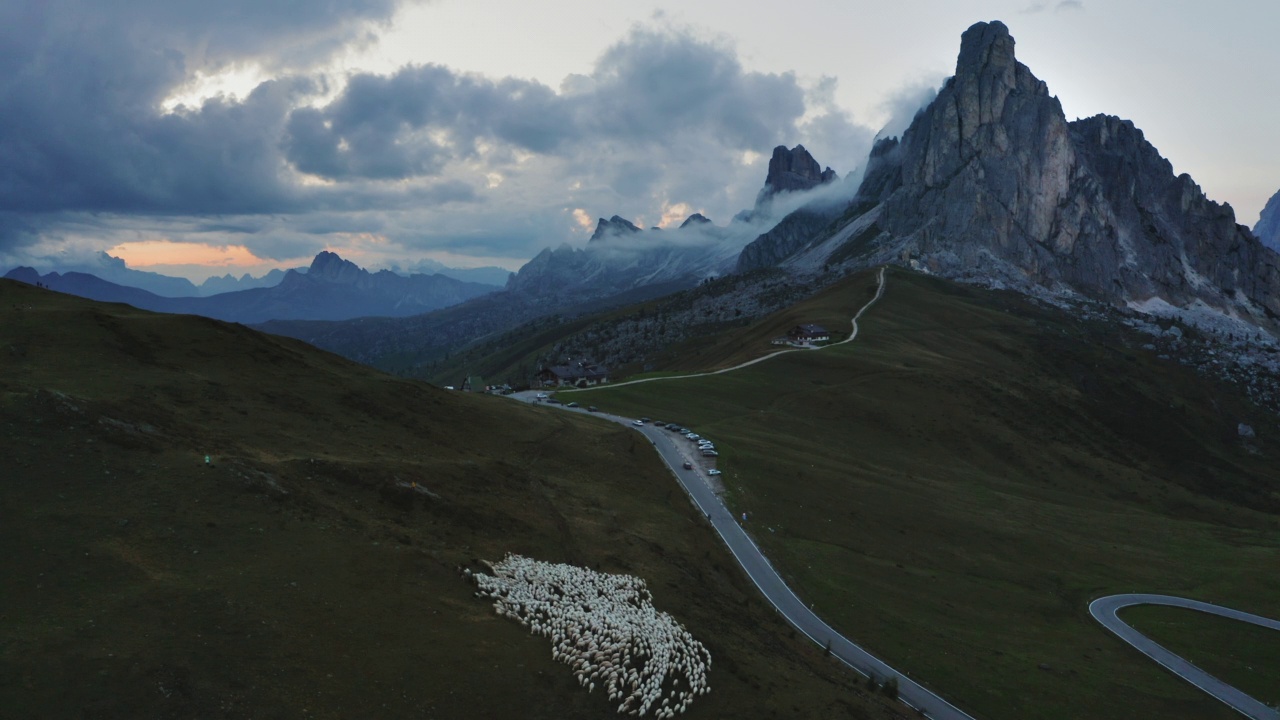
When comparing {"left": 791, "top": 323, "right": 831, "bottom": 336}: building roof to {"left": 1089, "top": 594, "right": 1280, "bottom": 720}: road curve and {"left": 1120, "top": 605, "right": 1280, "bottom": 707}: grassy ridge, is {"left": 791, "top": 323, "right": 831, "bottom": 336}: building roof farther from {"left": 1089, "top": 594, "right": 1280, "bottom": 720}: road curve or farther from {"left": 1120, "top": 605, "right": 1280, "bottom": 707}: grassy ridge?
{"left": 1120, "top": 605, "right": 1280, "bottom": 707}: grassy ridge

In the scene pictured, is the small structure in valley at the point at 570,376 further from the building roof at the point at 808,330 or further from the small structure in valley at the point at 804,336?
the building roof at the point at 808,330

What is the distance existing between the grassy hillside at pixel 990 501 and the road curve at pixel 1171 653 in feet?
5.08

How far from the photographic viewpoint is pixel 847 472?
93625 mm

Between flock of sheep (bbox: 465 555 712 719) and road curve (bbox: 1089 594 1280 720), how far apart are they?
45607mm

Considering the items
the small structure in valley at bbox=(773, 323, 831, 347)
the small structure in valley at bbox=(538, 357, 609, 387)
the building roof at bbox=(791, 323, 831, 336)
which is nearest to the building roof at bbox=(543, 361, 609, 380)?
the small structure in valley at bbox=(538, 357, 609, 387)

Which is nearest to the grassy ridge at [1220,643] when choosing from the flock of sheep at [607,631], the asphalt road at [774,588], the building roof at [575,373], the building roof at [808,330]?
the asphalt road at [774,588]

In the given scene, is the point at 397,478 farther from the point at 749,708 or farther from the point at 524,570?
the point at 749,708

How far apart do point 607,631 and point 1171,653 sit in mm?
54329

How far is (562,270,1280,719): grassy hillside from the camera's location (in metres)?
54.9

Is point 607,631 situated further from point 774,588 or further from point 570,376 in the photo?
point 570,376

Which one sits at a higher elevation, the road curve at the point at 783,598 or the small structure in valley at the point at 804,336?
the small structure in valley at the point at 804,336

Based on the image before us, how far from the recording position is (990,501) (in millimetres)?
98500

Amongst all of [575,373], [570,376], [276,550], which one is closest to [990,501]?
[570,376]

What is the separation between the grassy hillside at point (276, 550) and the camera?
27531mm
